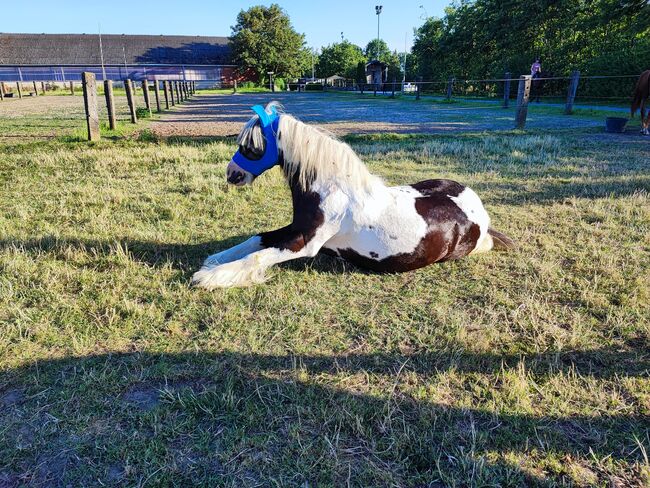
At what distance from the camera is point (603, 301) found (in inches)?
134

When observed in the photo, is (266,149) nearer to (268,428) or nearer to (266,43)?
(268,428)

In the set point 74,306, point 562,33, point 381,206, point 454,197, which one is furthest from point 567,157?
point 562,33

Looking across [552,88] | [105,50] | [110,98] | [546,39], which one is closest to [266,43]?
[105,50]

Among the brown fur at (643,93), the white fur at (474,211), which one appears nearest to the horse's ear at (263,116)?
the white fur at (474,211)

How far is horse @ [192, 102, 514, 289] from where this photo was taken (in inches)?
144

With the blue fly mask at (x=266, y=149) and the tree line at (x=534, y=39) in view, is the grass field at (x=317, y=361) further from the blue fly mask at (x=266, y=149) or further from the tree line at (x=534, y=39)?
the tree line at (x=534, y=39)

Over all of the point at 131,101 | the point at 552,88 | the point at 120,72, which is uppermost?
the point at 120,72

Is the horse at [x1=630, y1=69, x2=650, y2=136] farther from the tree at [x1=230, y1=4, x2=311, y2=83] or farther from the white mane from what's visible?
the tree at [x1=230, y1=4, x2=311, y2=83]

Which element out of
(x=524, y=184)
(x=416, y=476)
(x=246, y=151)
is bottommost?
(x=416, y=476)

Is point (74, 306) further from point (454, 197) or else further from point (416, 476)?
point (454, 197)

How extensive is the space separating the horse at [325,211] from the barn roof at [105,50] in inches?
3146

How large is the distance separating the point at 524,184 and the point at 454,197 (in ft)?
12.3

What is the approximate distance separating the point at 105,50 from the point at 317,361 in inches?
3581

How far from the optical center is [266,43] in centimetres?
6825
